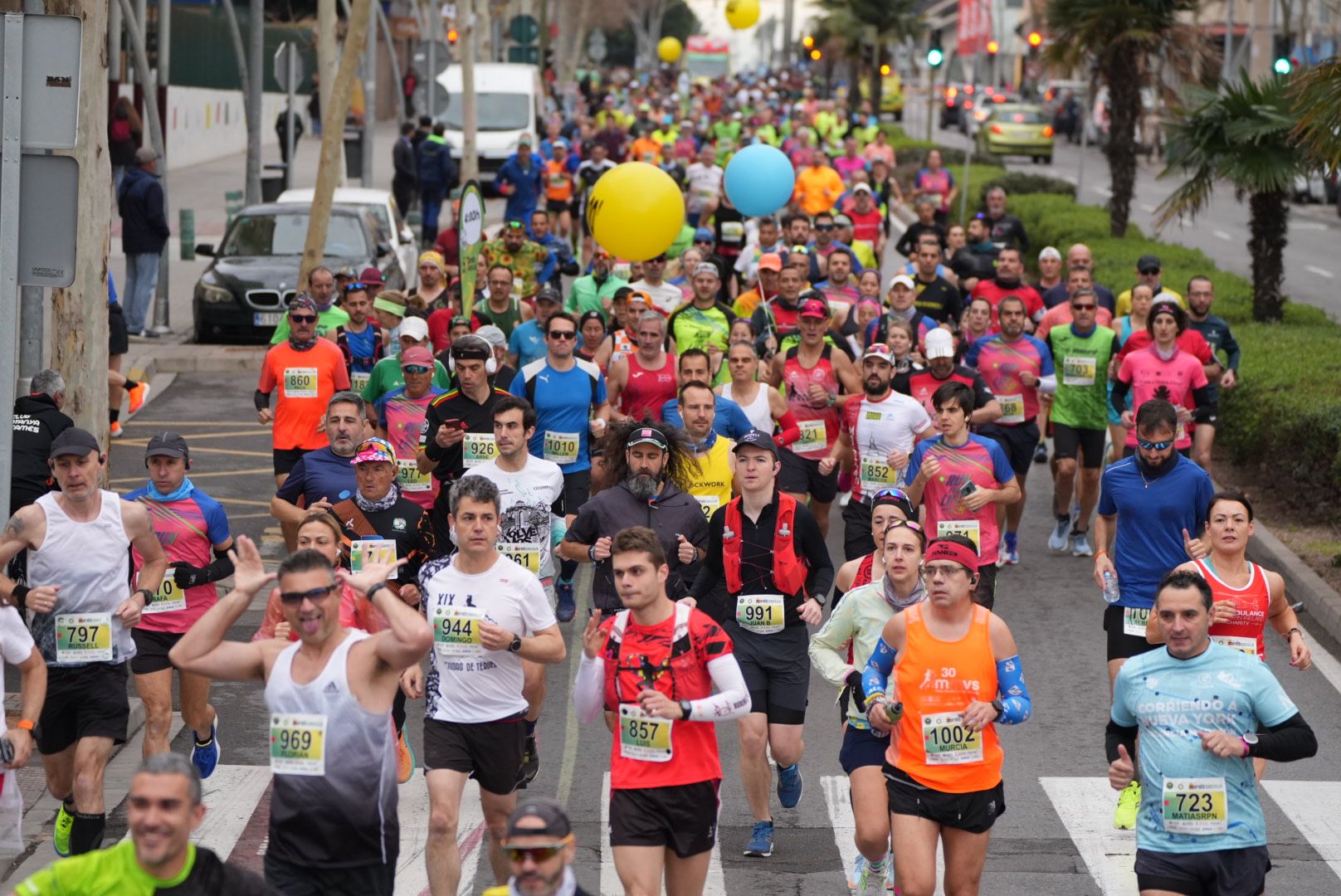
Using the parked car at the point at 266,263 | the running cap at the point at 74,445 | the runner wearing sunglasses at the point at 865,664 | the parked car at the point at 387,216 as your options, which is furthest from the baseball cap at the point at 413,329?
the parked car at the point at 387,216

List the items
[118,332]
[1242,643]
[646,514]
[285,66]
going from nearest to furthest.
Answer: [1242,643] → [646,514] → [118,332] → [285,66]

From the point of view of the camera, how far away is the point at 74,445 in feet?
28.3

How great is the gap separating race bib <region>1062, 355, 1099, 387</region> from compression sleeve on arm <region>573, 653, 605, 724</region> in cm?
823

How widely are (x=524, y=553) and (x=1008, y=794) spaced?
2755 millimetres

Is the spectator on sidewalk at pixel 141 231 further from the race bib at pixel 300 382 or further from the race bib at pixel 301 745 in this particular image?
the race bib at pixel 301 745

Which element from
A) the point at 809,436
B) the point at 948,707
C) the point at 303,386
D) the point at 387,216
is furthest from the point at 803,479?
the point at 387,216

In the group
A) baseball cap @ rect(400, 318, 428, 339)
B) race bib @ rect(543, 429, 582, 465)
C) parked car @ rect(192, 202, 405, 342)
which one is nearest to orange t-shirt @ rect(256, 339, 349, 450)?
baseball cap @ rect(400, 318, 428, 339)

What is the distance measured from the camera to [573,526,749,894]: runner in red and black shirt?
727 cm

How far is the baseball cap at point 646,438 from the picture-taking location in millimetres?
9742

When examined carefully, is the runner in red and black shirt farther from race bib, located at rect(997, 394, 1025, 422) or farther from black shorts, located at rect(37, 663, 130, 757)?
race bib, located at rect(997, 394, 1025, 422)

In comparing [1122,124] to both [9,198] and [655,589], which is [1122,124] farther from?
[655,589]

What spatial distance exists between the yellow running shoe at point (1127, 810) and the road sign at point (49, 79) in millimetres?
5789

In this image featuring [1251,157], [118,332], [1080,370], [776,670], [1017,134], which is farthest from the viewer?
[1017,134]

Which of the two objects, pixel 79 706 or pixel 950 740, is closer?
pixel 950 740
